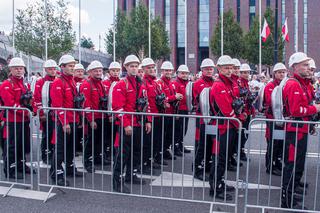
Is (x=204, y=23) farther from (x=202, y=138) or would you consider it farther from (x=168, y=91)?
(x=202, y=138)

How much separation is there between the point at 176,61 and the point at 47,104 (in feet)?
160

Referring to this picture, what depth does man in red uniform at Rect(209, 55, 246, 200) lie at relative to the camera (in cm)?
585

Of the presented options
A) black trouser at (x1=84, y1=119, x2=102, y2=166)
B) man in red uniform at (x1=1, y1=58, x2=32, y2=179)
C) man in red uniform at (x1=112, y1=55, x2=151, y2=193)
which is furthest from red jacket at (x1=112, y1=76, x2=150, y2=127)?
black trouser at (x1=84, y1=119, x2=102, y2=166)

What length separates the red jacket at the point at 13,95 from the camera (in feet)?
22.7

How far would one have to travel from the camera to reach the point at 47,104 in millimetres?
7352

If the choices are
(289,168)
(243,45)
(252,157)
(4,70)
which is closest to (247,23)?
(243,45)

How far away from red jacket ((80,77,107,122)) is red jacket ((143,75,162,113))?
0.95 meters

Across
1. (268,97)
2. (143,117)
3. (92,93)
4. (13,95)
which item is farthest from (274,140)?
(13,95)

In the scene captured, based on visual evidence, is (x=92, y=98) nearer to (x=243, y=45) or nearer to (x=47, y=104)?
(x=47, y=104)

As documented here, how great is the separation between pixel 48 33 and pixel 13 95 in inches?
769

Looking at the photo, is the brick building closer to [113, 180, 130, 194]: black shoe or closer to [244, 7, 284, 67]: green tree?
[244, 7, 284, 67]: green tree

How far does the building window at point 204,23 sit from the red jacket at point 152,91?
47400 millimetres

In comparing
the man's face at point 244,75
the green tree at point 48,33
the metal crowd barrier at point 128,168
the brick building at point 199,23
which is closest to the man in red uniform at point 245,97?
the man's face at point 244,75

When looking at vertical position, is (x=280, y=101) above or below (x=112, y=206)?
above
